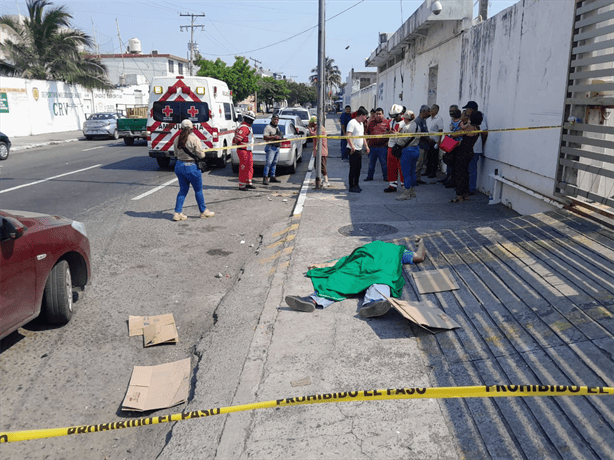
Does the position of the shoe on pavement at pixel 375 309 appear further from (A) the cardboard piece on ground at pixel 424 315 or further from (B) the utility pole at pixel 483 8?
(B) the utility pole at pixel 483 8

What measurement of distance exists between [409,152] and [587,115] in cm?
386

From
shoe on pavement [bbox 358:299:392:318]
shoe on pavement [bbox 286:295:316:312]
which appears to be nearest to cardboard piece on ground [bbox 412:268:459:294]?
shoe on pavement [bbox 358:299:392:318]

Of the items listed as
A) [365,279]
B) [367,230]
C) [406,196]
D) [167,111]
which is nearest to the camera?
[365,279]

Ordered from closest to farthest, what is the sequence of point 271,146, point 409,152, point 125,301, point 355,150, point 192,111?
point 125,301
point 409,152
point 355,150
point 271,146
point 192,111

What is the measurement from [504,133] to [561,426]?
24.2 ft

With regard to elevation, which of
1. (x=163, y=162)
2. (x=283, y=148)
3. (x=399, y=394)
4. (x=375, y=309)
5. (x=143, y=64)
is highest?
(x=143, y=64)

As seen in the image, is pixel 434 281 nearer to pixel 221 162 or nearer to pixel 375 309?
pixel 375 309

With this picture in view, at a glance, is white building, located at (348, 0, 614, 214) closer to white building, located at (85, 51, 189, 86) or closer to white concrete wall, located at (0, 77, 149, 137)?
white concrete wall, located at (0, 77, 149, 137)

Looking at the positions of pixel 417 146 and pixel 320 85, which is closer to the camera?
pixel 417 146

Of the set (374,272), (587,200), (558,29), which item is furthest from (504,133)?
(374,272)

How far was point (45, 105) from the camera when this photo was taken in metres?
33.4

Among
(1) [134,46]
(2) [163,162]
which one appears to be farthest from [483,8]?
(1) [134,46]

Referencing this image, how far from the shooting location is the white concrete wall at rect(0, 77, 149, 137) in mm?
30094

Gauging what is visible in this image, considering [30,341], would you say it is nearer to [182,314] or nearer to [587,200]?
[182,314]
